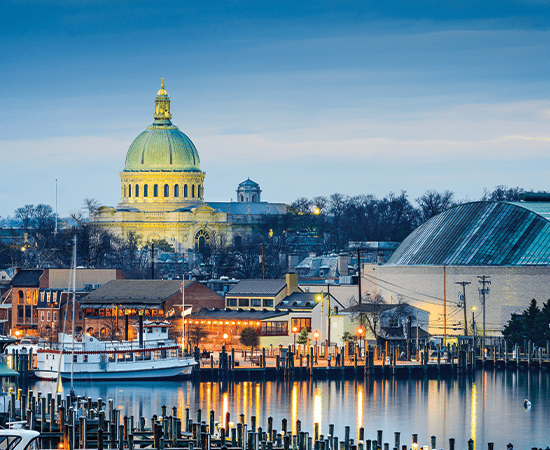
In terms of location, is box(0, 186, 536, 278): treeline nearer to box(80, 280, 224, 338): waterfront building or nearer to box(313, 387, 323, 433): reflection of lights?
box(80, 280, 224, 338): waterfront building

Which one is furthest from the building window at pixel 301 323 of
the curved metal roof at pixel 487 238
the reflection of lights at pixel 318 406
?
the reflection of lights at pixel 318 406

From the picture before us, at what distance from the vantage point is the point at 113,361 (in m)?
77.6

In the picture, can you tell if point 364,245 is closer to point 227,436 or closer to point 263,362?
point 263,362

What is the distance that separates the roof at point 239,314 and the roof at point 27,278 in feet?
50.5

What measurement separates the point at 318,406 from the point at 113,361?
636 inches

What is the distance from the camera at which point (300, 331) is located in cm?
9069

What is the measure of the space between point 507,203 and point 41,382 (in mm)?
45365

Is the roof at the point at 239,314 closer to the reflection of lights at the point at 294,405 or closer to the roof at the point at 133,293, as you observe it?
the roof at the point at 133,293

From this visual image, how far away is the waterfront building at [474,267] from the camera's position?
9581 centimetres

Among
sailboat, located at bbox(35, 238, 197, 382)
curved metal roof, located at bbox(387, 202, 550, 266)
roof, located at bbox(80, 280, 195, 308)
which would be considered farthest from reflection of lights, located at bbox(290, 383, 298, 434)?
curved metal roof, located at bbox(387, 202, 550, 266)

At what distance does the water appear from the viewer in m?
59.3

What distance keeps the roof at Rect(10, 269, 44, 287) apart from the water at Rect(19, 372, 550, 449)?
104 ft

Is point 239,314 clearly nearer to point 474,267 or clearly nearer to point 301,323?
point 301,323

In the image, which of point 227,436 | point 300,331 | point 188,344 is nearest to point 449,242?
point 300,331
